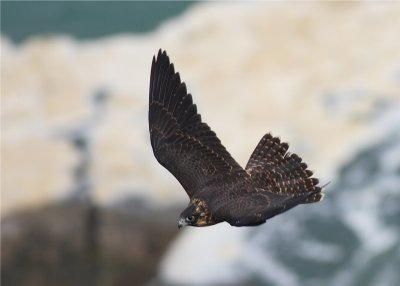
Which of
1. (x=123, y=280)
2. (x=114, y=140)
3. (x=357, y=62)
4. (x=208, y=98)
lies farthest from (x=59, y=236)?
(x=357, y=62)

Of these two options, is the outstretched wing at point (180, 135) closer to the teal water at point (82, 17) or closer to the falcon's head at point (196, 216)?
the falcon's head at point (196, 216)

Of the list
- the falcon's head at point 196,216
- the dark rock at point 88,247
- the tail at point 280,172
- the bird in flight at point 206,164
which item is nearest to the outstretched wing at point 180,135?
the bird in flight at point 206,164

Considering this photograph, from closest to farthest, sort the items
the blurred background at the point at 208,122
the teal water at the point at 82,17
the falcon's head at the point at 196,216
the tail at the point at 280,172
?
the falcon's head at the point at 196,216 → the tail at the point at 280,172 → the blurred background at the point at 208,122 → the teal water at the point at 82,17

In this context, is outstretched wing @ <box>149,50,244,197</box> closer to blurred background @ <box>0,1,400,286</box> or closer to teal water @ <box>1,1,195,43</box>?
blurred background @ <box>0,1,400,286</box>

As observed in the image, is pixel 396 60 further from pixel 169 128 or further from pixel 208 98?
pixel 169 128

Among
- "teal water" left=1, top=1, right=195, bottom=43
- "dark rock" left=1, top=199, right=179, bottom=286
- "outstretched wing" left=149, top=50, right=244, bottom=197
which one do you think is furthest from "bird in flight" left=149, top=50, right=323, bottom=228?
"teal water" left=1, top=1, right=195, bottom=43
